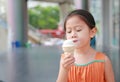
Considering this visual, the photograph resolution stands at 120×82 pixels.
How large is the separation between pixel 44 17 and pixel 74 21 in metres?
31.0

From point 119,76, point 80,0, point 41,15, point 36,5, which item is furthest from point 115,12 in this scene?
point 41,15

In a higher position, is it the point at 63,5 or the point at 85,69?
the point at 63,5

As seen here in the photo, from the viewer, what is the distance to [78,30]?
139cm

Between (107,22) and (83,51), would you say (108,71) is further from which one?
(107,22)

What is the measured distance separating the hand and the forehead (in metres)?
0.19

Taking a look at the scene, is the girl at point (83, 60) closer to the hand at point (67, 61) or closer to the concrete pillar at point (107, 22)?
the hand at point (67, 61)

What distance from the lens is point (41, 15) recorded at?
3234cm

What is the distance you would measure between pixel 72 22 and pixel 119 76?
2.77 metres

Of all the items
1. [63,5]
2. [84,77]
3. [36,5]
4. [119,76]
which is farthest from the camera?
[36,5]

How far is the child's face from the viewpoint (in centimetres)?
136

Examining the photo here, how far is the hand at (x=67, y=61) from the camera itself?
127 cm

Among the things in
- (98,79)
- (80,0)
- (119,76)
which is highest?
(80,0)

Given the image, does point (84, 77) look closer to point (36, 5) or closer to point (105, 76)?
point (105, 76)

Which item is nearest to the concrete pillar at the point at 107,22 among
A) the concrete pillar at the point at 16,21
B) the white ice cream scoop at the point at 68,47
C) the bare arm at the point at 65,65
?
the concrete pillar at the point at 16,21
